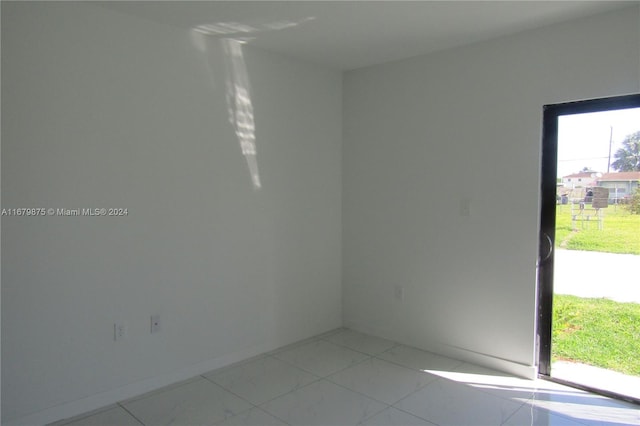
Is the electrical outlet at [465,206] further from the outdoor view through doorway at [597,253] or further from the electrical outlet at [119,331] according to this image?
the electrical outlet at [119,331]

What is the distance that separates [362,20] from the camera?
269 cm

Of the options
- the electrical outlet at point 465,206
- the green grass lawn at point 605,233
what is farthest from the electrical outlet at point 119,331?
the green grass lawn at point 605,233

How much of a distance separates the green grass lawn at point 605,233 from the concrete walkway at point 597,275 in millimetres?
43

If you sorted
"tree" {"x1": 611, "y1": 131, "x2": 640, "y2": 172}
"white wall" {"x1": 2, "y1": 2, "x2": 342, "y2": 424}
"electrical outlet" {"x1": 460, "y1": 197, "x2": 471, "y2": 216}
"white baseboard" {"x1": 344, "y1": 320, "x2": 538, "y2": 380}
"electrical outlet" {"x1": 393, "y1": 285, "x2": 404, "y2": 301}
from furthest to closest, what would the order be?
"electrical outlet" {"x1": 393, "y1": 285, "x2": 404, "y2": 301}, "electrical outlet" {"x1": 460, "y1": 197, "x2": 471, "y2": 216}, "white baseboard" {"x1": 344, "y1": 320, "x2": 538, "y2": 380}, "tree" {"x1": 611, "y1": 131, "x2": 640, "y2": 172}, "white wall" {"x1": 2, "y1": 2, "x2": 342, "y2": 424}

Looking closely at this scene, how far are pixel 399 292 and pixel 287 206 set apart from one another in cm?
120

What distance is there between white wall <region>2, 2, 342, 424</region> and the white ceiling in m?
0.23

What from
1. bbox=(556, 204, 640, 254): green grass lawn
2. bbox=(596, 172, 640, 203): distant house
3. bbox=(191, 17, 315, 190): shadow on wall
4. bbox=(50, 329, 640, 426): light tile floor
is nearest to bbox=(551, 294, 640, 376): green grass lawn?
bbox=(50, 329, 640, 426): light tile floor

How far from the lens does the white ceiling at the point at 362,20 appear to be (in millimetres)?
2469

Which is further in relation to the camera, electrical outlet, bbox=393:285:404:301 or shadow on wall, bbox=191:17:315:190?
electrical outlet, bbox=393:285:404:301

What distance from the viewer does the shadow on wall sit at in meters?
2.85

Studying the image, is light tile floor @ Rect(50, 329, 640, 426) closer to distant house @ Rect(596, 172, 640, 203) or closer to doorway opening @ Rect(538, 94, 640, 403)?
doorway opening @ Rect(538, 94, 640, 403)

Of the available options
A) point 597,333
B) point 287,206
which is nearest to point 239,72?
point 287,206

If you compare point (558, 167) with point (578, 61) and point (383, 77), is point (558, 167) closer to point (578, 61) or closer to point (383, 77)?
point (578, 61)

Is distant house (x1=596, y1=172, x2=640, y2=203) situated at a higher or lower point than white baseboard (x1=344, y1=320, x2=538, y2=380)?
higher
